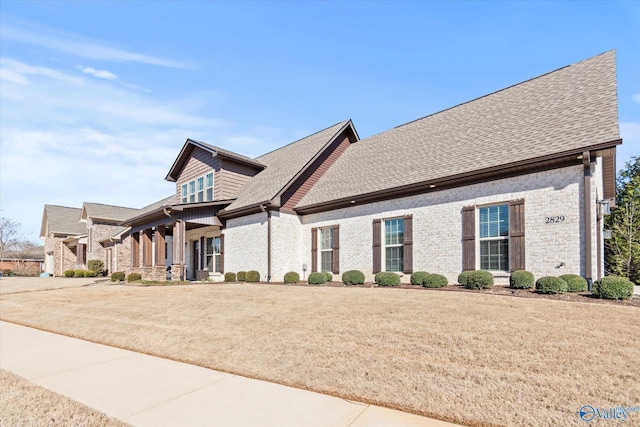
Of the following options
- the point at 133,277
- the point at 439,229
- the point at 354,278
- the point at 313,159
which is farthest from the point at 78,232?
the point at 439,229

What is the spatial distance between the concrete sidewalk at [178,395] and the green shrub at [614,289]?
730cm

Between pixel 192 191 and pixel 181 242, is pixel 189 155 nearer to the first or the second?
pixel 192 191

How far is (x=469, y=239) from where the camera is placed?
12.3 meters

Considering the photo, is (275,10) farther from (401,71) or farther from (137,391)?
(137,391)

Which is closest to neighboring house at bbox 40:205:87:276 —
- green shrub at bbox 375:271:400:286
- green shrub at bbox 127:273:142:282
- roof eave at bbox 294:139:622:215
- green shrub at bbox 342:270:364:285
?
green shrub at bbox 127:273:142:282

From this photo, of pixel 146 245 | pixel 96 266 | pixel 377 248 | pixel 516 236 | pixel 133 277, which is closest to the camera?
pixel 516 236

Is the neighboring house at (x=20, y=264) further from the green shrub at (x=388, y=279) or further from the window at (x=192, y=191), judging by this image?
the green shrub at (x=388, y=279)

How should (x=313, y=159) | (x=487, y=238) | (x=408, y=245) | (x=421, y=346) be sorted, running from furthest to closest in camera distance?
1. (x=313, y=159)
2. (x=408, y=245)
3. (x=487, y=238)
4. (x=421, y=346)

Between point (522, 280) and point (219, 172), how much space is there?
16433mm

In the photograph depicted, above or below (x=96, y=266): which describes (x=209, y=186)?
above

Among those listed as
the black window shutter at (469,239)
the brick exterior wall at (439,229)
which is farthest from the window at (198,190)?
the black window shutter at (469,239)

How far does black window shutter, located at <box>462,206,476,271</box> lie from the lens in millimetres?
12195

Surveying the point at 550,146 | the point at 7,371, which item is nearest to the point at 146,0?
the point at 7,371

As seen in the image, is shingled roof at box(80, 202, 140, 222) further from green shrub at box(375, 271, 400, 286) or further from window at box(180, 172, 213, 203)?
green shrub at box(375, 271, 400, 286)
